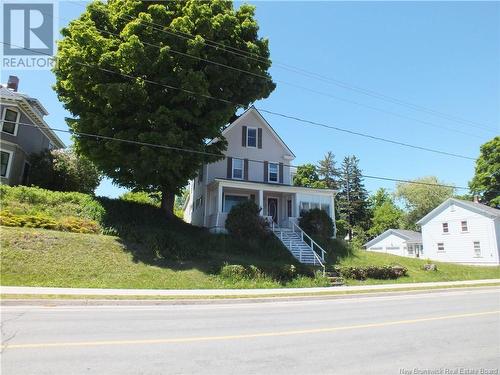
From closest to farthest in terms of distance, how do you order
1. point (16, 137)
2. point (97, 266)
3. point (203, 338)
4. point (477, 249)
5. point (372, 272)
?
point (203, 338) → point (97, 266) → point (372, 272) → point (16, 137) → point (477, 249)

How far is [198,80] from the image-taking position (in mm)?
19922

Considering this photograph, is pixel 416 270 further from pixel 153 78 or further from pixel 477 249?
pixel 153 78

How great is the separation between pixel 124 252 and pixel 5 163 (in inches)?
561

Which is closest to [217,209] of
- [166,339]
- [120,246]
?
[120,246]

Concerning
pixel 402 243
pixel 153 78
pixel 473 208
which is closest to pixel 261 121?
pixel 153 78

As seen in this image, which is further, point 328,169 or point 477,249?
point 328,169

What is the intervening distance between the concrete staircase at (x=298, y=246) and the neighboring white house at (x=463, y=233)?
2148 centimetres

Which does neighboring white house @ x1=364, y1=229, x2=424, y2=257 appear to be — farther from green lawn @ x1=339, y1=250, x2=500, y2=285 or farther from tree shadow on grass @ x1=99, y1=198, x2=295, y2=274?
tree shadow on grass @ x1=99, y1=198, x2=295, y2=274

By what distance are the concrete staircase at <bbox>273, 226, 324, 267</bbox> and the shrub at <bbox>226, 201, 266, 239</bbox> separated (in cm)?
177

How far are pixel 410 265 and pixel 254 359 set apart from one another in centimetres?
2323

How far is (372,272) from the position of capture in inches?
867

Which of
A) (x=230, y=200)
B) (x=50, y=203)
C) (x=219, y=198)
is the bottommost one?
(x=50, y=203)

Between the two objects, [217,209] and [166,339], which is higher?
[217,209]

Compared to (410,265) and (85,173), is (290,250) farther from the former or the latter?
(85,173)
